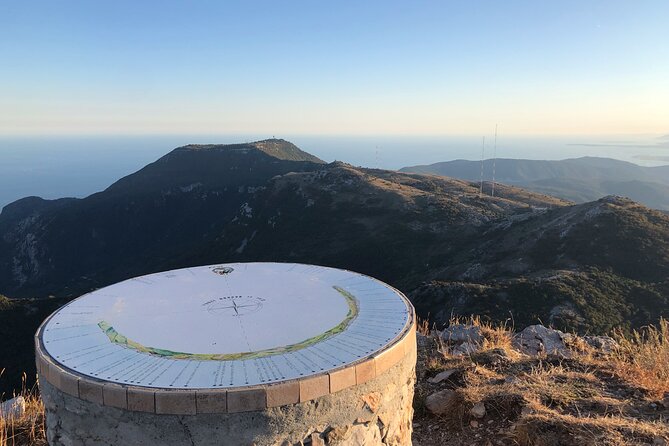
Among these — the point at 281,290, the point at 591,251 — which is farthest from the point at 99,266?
the point at 281,290

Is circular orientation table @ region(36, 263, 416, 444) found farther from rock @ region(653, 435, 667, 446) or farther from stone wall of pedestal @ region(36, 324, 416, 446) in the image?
rock @ region(653, 435, 667, 446)

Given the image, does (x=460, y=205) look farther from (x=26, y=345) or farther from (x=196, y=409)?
(x=196, y=409)

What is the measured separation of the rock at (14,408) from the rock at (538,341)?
25.0 ft

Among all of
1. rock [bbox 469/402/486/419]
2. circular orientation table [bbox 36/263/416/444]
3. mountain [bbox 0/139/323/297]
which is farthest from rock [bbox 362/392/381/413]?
mountain [bbox 0/139/323/297]

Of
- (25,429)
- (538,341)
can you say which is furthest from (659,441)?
(25,429)

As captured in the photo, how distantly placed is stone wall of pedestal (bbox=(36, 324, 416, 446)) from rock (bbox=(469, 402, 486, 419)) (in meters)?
1.78

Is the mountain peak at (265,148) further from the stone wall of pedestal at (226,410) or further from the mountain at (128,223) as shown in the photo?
the stone wall of pedestal at (226,410)

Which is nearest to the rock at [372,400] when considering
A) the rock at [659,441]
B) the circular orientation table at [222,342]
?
the circular orientation table at [222,342]

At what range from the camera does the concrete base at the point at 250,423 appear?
138 inches

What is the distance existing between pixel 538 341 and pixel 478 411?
3.56m

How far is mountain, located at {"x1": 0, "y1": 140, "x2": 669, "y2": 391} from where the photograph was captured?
75.8ft

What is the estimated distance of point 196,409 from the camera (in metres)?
3.44

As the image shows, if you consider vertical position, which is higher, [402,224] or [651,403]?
[651,403]

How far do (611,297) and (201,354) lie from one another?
24.0 m
